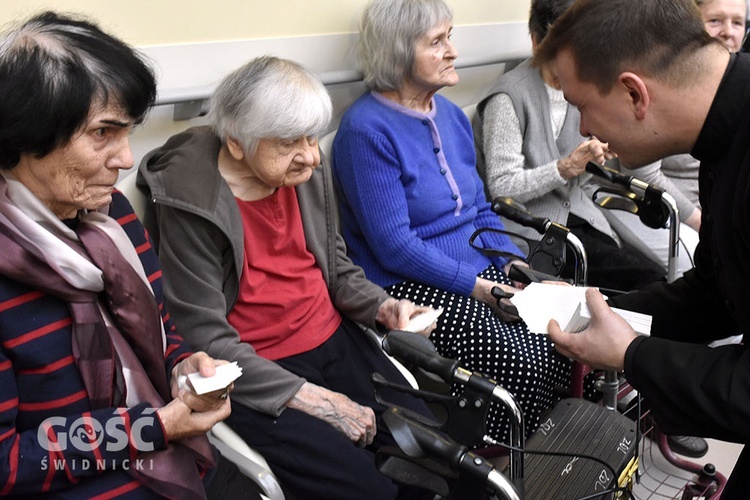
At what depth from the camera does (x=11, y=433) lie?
1.18 metres

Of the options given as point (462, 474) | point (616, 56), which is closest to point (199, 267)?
point (462, 474)

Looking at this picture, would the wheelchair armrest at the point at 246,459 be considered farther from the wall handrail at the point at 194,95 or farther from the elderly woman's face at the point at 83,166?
the wall handrail at the point at 194,95

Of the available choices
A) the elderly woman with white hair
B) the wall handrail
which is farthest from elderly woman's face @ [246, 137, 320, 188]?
the wall handrail

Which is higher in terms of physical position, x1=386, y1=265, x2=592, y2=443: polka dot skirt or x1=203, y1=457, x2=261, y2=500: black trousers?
x1=203, y1=457, x2=261, y2=500: black trousers

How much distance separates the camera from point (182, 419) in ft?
4.28

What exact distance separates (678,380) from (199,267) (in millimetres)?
1026

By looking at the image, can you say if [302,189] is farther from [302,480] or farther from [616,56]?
[616,56]

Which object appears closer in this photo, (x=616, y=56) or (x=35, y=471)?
(x=35, y=471)

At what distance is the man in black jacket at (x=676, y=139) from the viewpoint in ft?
4.04

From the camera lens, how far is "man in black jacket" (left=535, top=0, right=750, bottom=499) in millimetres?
1230

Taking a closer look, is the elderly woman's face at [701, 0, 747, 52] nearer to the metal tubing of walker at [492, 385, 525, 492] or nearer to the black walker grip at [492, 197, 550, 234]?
the black walker grip at [492, 197, 550, 234]


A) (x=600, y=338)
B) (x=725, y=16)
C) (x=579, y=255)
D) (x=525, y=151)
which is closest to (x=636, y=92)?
(x=600, y=338)

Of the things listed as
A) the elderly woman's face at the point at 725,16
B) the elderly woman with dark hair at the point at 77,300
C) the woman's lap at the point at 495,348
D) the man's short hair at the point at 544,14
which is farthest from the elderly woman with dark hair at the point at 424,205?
the elderly woman's face at the point at 725,16

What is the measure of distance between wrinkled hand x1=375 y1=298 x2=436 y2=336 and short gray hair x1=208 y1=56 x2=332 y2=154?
0.49 metres
